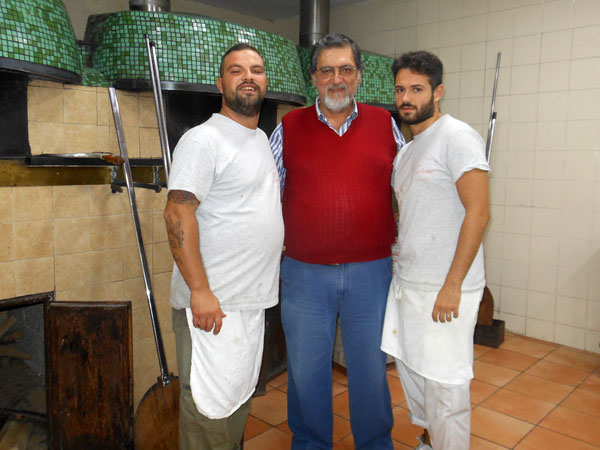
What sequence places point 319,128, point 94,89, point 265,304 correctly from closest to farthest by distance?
point 265,304
point 319,128
point 94,89

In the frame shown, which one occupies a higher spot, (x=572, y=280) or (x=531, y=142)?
(x=531, y=142)

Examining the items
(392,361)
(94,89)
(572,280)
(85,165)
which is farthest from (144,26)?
(572,280)

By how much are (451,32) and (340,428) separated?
2.57 metres

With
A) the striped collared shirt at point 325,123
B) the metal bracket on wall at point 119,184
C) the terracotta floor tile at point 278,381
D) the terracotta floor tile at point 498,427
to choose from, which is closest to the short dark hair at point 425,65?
the striped collared shirt at point 325,123

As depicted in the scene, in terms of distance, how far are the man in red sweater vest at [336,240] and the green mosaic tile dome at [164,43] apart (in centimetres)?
49

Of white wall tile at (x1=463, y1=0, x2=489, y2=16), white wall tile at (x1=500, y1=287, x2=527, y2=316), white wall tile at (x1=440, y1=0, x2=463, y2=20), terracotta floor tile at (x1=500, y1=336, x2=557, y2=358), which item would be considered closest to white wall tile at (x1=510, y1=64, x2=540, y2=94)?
white wall tile at (x1=463, y1=0, x2=489, y2=16)

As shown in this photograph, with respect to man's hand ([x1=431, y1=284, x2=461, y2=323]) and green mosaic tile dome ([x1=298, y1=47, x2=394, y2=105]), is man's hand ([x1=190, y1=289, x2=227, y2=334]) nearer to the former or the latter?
man's hand ([x1=431, y1=284, x2=461, y2=323])

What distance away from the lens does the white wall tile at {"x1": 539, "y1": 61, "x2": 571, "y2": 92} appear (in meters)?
2.98

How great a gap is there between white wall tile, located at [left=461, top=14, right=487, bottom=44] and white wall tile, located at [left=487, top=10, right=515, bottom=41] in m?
0.03

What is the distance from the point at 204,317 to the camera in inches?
55.0

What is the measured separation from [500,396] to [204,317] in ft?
5.70

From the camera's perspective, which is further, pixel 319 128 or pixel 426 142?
pixel 319 128

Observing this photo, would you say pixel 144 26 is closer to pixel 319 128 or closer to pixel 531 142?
pixel 319 128

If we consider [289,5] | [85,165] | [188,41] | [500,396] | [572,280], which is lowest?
[500,396]
